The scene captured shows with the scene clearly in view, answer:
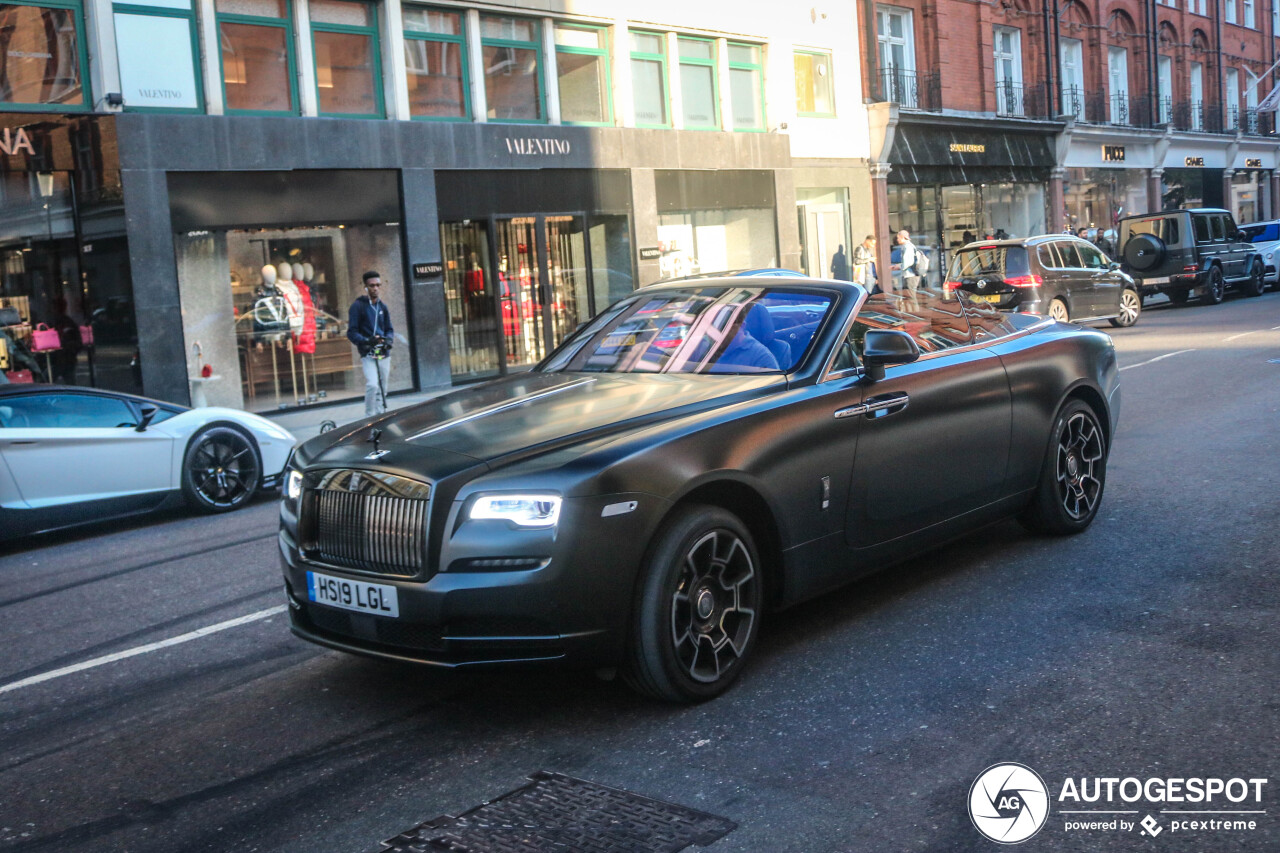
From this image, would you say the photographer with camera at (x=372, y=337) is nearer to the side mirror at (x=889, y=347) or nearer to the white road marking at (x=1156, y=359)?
the white road marking at (x=1156, y=359)

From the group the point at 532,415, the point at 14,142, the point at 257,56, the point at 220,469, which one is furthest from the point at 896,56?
the point at 532,415

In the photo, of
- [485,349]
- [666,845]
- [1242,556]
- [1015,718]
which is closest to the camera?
[666,845]

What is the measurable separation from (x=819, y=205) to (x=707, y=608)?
80.8 ft

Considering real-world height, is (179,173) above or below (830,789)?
above

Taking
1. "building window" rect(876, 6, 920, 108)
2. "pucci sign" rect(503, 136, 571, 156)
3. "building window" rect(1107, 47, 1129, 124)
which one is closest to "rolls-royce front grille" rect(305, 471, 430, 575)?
"pucci sign" rect(503, 136, 571, 156)

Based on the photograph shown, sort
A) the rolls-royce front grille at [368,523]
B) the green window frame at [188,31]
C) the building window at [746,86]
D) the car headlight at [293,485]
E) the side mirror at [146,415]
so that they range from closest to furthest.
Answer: the rolls-royce front grille at [368,523], the car headlight at [293,485], the side mirror at [146,415], the green window frame at [188,31], the building window at [746,86]

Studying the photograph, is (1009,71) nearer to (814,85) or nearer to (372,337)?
(814,85)

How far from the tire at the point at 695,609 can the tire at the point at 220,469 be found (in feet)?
21.9

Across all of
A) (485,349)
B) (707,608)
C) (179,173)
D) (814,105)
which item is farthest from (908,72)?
(707,608)

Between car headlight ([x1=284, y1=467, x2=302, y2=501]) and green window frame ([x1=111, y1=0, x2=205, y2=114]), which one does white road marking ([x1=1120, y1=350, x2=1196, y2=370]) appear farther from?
car headlight ([x1=284, y1=467, x2=302, y2=501])

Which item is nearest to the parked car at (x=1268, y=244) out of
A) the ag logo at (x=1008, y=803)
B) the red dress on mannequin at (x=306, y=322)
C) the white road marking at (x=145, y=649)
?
the red dress on mannequin at (x=306, y=322)

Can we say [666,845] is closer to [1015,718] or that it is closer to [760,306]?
[1015,718]

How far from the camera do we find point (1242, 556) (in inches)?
245

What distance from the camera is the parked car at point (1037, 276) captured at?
20938 mm
